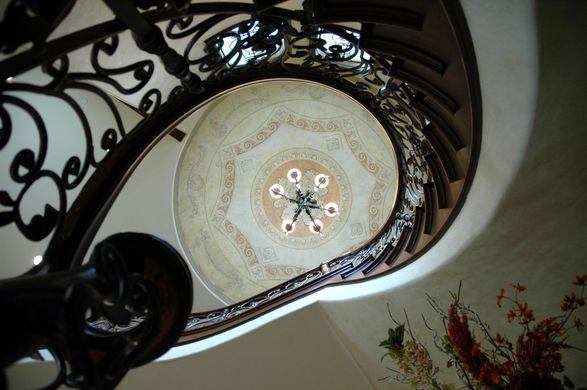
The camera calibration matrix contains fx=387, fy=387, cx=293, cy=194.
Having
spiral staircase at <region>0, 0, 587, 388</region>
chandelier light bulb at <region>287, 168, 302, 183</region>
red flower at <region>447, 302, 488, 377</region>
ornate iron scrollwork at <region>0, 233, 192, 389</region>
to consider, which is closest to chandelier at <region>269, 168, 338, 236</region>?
chandelier light bulb at <region>287, 168, 302, 183</region>

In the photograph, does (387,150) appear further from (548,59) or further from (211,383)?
(548,59)

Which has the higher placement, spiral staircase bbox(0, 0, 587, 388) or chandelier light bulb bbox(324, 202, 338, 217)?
chandelier light bulb bbox(324, 202, 338, 217)

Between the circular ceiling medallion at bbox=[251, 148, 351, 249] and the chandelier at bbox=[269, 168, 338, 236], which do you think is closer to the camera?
the chandelier at bbox=[269, 168, 338, 236]

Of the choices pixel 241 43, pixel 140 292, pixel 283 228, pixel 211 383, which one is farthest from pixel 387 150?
pixel 140 292

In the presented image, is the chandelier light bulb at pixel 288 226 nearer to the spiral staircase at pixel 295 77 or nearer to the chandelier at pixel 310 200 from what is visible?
the chandelier at pixel 310 200

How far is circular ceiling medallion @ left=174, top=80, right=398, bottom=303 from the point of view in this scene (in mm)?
9070

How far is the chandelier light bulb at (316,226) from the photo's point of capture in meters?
9.71

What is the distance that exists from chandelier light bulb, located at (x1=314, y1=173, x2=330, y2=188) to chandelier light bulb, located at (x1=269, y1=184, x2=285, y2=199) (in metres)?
0.88

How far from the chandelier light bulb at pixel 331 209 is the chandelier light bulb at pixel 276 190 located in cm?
118

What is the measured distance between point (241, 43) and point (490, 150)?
67.7 inches

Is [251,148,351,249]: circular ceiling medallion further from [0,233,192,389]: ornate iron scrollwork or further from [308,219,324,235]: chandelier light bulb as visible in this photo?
[0,233,192,389]: ornate iron scrollwork

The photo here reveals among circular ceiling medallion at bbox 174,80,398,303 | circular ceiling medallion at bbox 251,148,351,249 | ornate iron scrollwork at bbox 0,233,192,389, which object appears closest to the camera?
ornate iron scrollwork at bbox 0,233,192,389

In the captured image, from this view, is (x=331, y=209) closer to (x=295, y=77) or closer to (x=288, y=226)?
(x=288, y=226)

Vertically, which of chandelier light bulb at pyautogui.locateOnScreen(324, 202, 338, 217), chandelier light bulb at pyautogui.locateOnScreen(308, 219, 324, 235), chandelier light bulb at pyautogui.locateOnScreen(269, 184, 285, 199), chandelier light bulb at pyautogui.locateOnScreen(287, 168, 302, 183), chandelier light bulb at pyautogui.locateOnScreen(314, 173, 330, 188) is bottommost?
chandelier light bulb at pyautogui.locateOnScreen(308, 219, 324, 235)
